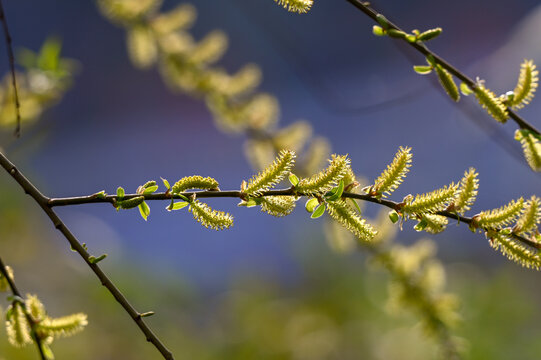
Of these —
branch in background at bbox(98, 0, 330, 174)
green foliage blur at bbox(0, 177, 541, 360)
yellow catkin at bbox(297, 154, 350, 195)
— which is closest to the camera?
yellow catkin at bbox(297, 154, 350, 195)

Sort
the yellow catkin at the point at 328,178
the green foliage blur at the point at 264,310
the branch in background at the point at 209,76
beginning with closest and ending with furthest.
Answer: the yellow catkin at the point at 328,178 → the branch in background at the point at 209,76 → the green foliage blur at the point at 264,310

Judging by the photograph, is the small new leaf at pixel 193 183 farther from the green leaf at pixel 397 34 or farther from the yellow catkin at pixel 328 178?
the green leaf at pixel 397 34

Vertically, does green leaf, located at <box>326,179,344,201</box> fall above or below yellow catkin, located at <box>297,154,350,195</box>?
below

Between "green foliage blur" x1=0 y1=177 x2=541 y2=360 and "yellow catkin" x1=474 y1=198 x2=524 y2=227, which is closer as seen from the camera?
"yellow catkin" x1=474 y1=198 x2=524 y2=227

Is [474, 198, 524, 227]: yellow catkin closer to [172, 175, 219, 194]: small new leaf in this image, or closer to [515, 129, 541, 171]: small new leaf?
[515, 129, 541, 171]: small new leaf

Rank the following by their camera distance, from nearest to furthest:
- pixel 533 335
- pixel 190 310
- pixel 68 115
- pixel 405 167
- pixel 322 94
→ pixel 405 167 < pixel 322 94 < pixel 533 335 < pixel 190 310 < pixel 68 115

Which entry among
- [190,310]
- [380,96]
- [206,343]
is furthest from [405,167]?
[190,310]

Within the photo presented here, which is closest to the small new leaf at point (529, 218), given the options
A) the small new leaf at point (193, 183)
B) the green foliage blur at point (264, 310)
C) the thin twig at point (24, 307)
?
the small new leaf at point (193, 183)

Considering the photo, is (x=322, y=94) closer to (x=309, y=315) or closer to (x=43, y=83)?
(x=43, y=83)

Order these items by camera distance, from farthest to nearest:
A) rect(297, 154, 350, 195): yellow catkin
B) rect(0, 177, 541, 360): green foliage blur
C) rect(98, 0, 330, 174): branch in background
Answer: rect(0, 177, 541, 360): green foliage blur, rect(98, 0, 330, 174): branch in background, rect(297, 154, 350, 195): yellow catkin

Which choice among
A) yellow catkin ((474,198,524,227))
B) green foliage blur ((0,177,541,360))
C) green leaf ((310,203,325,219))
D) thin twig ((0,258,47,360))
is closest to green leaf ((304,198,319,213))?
green leaf ((310,203,325,219))

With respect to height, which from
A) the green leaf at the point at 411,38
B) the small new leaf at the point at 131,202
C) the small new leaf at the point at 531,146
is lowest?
the small new leaf at the point at 531,146
